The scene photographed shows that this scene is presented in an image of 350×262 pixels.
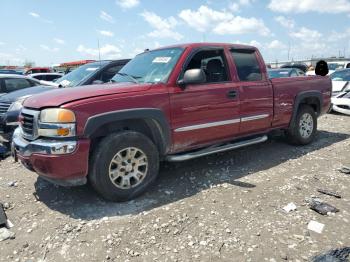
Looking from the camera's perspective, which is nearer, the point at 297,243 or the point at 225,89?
the point at 297,243

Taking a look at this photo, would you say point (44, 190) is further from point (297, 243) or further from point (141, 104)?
point (297, 243)

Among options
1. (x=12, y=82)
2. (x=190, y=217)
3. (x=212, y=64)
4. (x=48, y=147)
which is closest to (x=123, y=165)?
(x=48, y=147)

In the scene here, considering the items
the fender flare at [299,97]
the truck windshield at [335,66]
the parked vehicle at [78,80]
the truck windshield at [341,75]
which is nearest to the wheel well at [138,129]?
the parked vehicle at [78,80]

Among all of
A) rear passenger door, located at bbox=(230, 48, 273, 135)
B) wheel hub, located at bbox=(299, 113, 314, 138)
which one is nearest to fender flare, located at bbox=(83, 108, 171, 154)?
rear passenger door, located at bbox=(230, 48, 273, 135)

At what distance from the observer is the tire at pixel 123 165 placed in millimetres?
3748

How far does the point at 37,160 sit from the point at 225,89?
2.64 m

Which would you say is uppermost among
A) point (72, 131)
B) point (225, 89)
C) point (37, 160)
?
point (225, 89)

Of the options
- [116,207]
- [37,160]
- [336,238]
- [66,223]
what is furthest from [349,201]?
[37,160]

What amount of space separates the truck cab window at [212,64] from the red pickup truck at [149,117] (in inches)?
0.6

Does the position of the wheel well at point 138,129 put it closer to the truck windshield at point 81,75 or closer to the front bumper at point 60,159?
the front bumper at point 60,159

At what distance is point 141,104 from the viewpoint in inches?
155

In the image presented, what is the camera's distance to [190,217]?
366 cm

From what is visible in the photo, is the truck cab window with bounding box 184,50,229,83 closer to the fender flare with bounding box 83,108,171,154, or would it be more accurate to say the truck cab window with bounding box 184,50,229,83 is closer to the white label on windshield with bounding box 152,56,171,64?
the white label on windshield with bounding box 152,56,171,64

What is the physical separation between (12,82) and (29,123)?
235 inches
